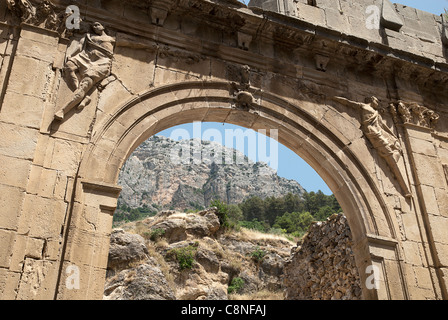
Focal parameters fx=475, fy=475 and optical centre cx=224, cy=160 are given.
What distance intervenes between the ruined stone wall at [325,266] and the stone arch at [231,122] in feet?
11.7

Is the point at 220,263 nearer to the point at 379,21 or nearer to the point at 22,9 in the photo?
the point at 379,21

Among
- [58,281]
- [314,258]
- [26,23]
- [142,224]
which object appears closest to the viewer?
[58,281]

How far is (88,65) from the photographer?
642cm

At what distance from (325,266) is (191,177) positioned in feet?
192

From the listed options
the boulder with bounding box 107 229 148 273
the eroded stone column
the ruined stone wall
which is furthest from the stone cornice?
the boulder with bounding box 107 229 148 273

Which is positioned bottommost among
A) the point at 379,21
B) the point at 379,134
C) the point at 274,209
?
the point at 379,134

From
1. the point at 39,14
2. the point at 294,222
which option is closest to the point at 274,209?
the point at 294,222

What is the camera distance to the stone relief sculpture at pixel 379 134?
297 inches

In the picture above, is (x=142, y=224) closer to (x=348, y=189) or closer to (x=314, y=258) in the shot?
(x=314, y=258)

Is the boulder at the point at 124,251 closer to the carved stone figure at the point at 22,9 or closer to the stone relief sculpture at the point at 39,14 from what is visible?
the stone relief sculpture at the point at 39,14

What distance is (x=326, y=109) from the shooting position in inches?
303

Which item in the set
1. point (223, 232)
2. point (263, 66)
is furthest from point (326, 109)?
point (223, 232)

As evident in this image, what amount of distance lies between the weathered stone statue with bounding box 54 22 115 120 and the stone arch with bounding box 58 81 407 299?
0.44 meters
